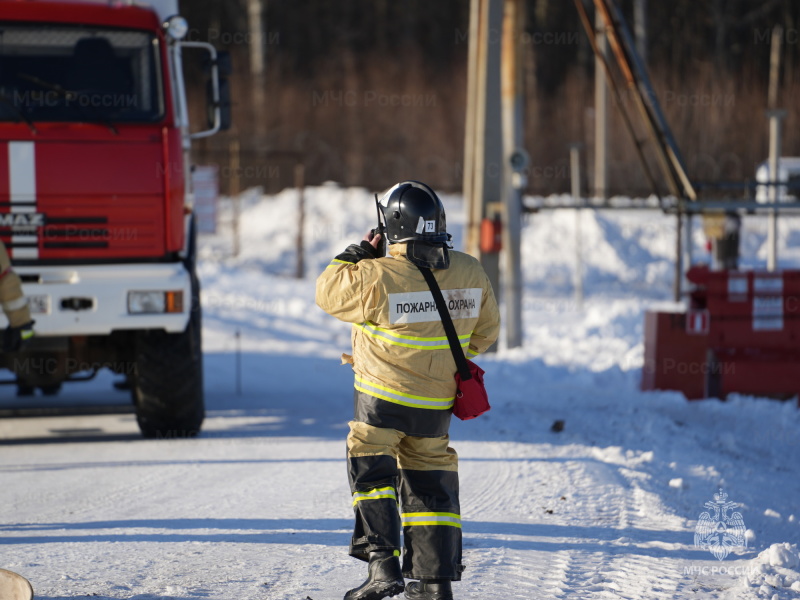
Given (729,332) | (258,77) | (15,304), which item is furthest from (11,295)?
(258,77)

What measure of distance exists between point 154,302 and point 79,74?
5.99 feet

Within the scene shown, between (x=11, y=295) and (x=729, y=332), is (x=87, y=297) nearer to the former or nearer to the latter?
(x=11, y=295)

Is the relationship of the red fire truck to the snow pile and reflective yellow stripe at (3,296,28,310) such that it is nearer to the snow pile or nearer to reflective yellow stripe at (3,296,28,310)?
reflective yellow stripe at (3,296,28,310)

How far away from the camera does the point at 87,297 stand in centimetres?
812

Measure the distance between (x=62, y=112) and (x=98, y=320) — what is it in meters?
1.55

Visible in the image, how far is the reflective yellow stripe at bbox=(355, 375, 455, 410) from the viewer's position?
15.1ft

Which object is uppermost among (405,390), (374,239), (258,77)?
(258,77)

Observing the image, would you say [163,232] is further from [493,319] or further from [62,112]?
[493,319]

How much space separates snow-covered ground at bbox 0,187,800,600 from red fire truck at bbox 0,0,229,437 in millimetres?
1160

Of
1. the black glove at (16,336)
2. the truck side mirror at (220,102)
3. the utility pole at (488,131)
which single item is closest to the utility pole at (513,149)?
the utility pole at (488,131)

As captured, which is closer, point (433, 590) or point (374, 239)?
point (433, 590)

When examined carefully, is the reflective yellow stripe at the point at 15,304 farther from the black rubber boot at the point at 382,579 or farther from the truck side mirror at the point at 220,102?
the black rubber boot at the point at 382,579

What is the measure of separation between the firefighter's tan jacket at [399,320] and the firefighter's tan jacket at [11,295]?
3.61m

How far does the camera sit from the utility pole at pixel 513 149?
1337 cm
